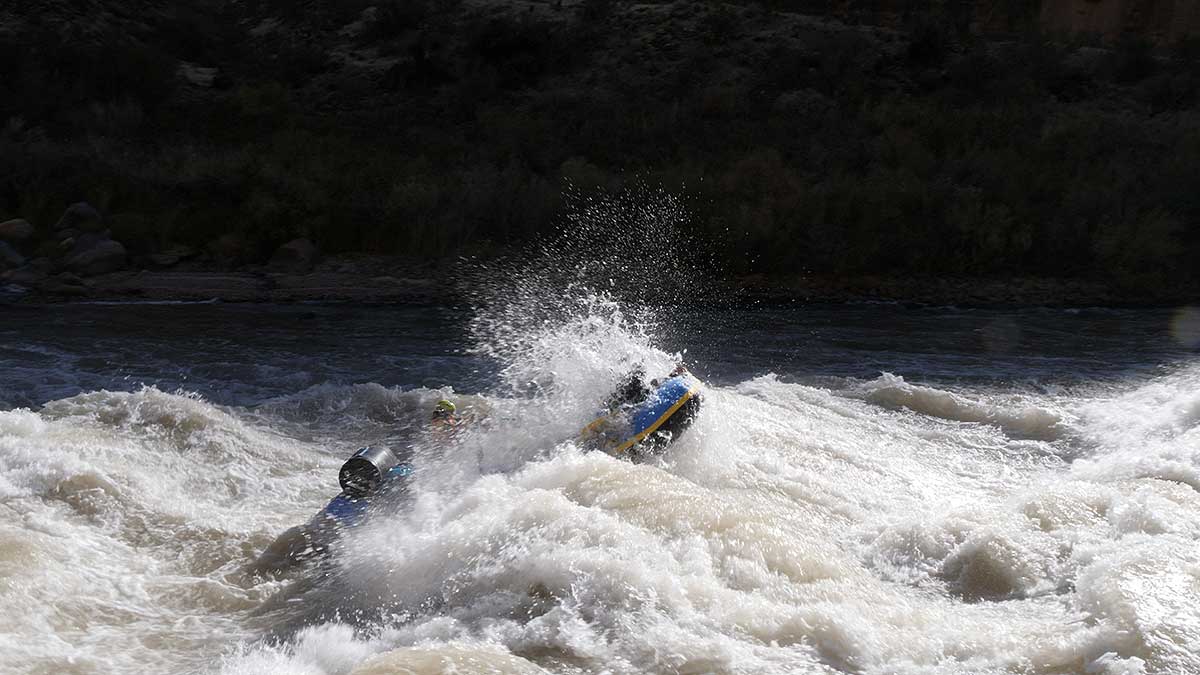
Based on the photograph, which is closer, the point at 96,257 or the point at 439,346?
the point at 439,346

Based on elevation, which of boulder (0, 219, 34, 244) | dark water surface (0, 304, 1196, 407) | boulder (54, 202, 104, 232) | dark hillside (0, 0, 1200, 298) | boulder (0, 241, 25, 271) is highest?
dark hillside (0, 0, 1200, 298)

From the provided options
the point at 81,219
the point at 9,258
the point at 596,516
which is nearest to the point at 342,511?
the point at 596,516

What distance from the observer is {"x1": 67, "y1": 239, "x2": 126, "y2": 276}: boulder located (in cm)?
1515

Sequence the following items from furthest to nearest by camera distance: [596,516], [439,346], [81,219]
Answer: [81,219] → [439,346] → [596,516]

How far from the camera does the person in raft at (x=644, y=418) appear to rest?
7.85 m

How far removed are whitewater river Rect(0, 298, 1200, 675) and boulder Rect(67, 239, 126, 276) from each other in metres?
3.63

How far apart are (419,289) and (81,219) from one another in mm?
5327

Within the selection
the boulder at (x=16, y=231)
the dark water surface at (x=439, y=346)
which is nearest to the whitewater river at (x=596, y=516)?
the dark water surface at (x=439, y=346)

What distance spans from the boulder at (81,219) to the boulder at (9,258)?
0.82m

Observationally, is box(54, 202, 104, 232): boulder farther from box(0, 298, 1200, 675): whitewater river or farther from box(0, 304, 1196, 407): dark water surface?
box(0, 298, 1200, 675): whitewater river

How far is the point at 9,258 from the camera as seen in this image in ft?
50.1

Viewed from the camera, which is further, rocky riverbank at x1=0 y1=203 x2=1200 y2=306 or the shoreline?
rocky riverbank at x1=0 y1=203 x2=1200 y2=306

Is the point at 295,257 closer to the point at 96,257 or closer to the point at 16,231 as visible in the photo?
the point at 96,257

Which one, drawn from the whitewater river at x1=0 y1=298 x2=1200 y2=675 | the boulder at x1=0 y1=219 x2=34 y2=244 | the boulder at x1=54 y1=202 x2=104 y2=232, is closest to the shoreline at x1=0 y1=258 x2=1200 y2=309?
the boulder at x1=0 y1=219 x2=34 y2=244
